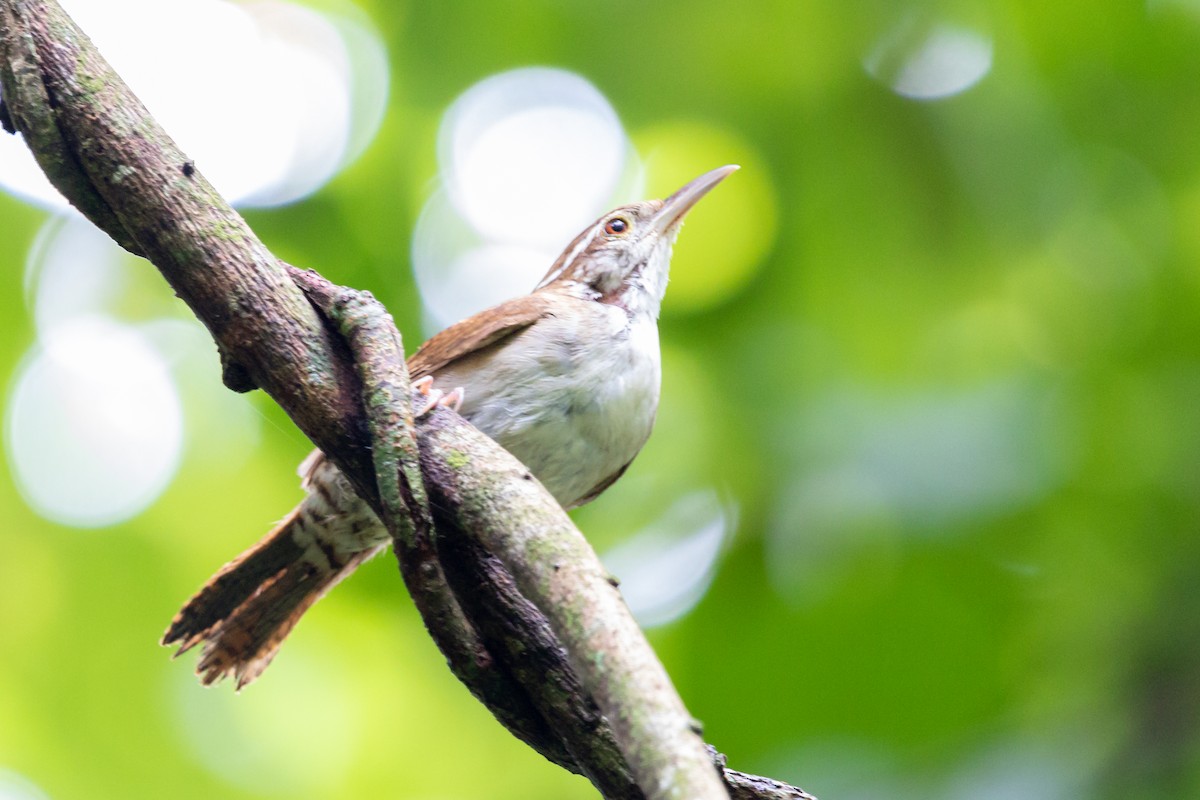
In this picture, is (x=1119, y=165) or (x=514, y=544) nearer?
(x=514, y=544)

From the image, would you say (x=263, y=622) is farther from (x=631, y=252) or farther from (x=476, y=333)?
(x=631, y=252)

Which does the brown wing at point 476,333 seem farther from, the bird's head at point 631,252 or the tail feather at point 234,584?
the tail feather at point 234,584

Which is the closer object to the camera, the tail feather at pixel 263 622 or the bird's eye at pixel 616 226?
the tail feather at pixel 263 622

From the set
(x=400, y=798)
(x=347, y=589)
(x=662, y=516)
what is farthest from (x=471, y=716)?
(x=662, y=516)

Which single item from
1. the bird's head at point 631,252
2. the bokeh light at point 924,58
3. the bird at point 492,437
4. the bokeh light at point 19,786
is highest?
the bokeh light at point 924,58

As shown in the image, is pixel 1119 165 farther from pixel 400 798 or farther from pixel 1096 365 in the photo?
pixel 400 798

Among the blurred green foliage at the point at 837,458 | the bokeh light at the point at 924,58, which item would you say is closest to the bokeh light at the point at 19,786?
the blurred green foliage at the point at 837,458

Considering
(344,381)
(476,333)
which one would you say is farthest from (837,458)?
(344,381)
